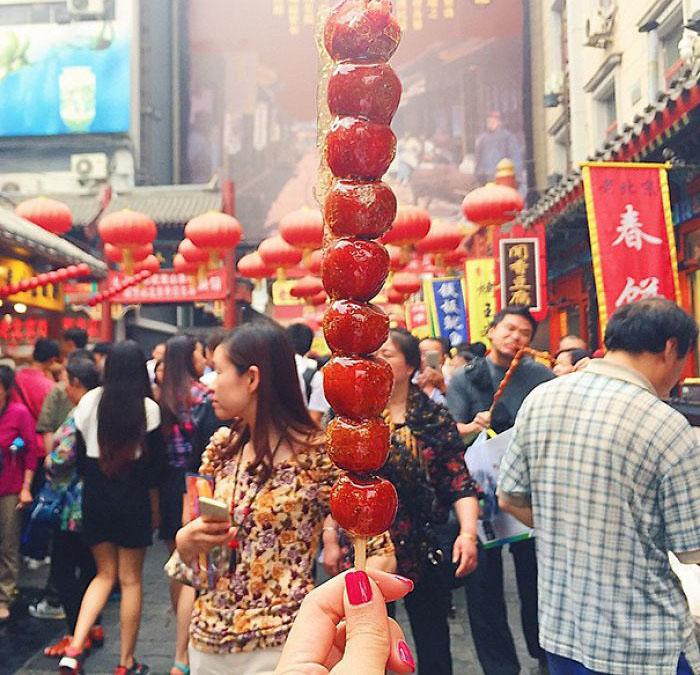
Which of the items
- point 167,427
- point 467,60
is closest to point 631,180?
point 167,427

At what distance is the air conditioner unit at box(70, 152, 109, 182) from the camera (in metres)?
23.9

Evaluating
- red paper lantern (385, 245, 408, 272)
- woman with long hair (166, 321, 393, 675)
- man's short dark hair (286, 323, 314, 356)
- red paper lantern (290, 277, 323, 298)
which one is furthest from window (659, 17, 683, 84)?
woman with long hair (166, 321, 393, 675)

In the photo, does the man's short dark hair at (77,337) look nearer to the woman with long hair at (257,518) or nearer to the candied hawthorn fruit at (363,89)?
the woman with long hair at (257,518)

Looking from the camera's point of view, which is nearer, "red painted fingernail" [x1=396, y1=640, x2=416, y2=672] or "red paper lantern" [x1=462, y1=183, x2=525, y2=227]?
"red painted fingernail" [x1=396, y1=640, x2=416, y2=672]

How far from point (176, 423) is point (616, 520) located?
3.18 metres

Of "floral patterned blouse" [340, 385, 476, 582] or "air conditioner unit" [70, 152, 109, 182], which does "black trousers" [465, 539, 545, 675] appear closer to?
"floral patterned blouse" [340, 385, 476, 582]

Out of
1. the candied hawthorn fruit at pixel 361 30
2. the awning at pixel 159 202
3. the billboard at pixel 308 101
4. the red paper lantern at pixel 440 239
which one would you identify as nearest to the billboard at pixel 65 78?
the awning at pixel 159 202

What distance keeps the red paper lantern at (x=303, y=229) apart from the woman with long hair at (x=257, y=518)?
7.11 metres

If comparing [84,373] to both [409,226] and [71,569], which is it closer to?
[71,569]

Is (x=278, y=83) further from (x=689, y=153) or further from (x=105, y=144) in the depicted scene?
(x=689, y=153)

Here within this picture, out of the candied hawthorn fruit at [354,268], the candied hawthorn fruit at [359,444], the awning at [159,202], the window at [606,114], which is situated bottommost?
the candied hawthorn fruit at [359,444]

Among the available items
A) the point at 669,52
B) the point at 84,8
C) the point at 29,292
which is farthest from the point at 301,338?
the point at 84,8

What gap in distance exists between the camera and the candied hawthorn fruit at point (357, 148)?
1.32 meters

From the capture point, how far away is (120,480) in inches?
169
